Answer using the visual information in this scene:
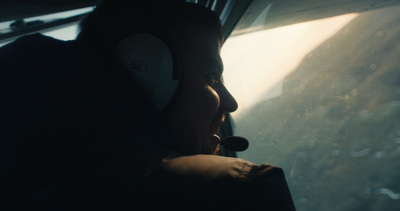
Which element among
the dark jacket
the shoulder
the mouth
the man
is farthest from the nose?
the shoulder

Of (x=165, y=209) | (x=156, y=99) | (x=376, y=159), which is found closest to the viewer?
(x=165, y=209)

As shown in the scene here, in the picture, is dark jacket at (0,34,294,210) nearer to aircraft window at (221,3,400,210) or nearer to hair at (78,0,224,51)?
hair at (78,0,224,51)

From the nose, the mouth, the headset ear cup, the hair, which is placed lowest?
the mouth

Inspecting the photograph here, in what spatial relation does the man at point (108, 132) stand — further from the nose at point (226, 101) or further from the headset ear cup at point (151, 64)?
the nose at point (226, 101)

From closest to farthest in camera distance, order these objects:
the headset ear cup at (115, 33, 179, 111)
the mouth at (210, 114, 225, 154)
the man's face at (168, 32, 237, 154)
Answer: the headset ear cup at (115, 33, 179, 111) < the man's face at (168, 32, 237, 154) < the mouth at (210, 114, 225, 154)

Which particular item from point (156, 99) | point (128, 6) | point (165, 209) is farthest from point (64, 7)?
point (165, 209)

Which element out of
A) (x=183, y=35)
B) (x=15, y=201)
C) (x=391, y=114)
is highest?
(x=183, y=35)

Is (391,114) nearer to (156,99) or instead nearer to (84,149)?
(156,99)

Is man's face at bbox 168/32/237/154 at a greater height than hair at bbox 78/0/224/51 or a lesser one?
lesser

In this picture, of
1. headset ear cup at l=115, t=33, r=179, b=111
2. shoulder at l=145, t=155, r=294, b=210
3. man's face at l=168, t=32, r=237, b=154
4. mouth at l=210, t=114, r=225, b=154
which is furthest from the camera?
mouth at l=210, t=114, r=225, b=154
